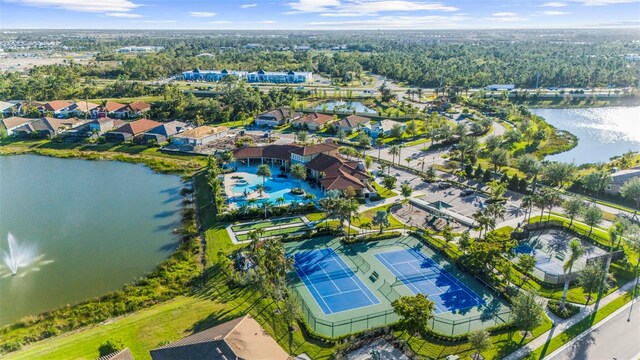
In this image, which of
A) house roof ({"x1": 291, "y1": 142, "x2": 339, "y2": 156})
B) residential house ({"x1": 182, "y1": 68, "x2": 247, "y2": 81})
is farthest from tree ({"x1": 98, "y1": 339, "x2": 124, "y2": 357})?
residential house ({"x1": 182, "y1": 68, "x2": 247, "y2": 81})

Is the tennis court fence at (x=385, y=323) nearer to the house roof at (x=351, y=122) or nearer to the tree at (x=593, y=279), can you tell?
the tree at (x=593, y=279)

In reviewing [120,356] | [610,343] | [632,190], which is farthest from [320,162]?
[120,356]

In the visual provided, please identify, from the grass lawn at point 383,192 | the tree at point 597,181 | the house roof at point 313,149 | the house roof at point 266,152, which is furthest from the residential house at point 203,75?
the tree at point 597,181

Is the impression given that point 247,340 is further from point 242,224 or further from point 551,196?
point 551,196

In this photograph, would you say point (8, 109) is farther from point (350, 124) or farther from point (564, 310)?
point (564, 310)

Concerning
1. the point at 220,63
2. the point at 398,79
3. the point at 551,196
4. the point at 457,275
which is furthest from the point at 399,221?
the point at 220,63
